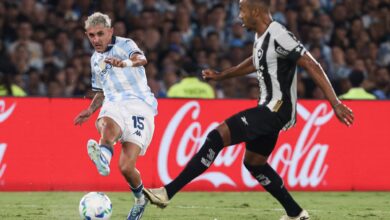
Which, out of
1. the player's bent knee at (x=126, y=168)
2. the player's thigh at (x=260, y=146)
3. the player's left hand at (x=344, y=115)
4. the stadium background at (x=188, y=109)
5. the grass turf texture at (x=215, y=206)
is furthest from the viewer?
the stadium background at (x=188, y=109)

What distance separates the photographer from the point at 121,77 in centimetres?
1020

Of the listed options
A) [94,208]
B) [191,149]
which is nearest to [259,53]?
[94,208]

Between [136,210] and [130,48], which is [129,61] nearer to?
[130,48]

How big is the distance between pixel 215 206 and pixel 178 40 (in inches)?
233

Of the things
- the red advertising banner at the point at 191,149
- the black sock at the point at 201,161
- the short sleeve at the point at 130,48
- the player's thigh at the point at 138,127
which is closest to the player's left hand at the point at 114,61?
the short sleeve at the point at 130,48

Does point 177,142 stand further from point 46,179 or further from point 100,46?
point 100,46

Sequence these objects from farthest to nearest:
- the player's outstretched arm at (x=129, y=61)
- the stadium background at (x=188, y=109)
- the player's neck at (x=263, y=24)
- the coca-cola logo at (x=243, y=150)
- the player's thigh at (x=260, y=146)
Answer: the coca-cola logo at (x=243, y=150) → the stadium background at (x=188, y=109) → the player's thigh at (x=260, y=146) → the player's neck at (x=263, y=24) → the player's outstretched arm at (x=129, y=61)

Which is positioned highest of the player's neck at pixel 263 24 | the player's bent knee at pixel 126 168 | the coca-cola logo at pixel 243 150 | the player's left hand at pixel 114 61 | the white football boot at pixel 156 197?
the player's neck at pixel 263 24

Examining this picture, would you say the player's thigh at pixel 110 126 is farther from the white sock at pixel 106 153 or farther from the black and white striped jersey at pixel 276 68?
the black and white striped jersey at pixel 276 68

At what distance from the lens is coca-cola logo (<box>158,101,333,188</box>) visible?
14.5 metres

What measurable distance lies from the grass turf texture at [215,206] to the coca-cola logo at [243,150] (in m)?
0.36

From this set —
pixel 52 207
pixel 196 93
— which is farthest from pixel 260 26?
pixel 196 93

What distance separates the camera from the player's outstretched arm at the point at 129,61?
9.33 meters

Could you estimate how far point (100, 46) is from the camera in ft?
33.0
